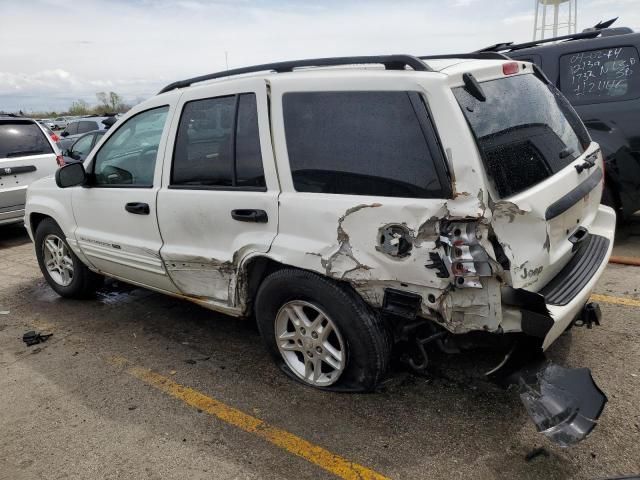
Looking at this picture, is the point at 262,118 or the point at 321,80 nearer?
the point at 321,80

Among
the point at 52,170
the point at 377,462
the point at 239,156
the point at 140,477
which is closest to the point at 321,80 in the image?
the point at 239,156

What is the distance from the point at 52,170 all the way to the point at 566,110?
7.22 meters

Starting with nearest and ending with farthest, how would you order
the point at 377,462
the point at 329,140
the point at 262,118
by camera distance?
the point at 377,462
the point at 329,140
the point at 262,118

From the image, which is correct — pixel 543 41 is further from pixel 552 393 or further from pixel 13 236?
pixel 13 236

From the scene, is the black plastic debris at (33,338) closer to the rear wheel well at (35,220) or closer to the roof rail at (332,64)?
the rear wheel well at (35,220)

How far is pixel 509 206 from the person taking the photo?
2.27 m

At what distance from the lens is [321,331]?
112 inches

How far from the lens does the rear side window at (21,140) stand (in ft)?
24.1

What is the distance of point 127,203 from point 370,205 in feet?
6.74

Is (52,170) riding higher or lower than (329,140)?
lower

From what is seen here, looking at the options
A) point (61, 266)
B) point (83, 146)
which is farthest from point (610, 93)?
point (83, 146)

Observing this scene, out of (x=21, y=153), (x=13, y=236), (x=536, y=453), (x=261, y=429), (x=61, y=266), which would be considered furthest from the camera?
(x=13, y=236)

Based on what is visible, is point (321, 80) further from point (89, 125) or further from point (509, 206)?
point (89, 125)

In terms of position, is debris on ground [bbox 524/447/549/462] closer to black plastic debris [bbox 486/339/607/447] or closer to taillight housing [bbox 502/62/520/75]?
black plastic debris [bbox 486/339/607/447]
